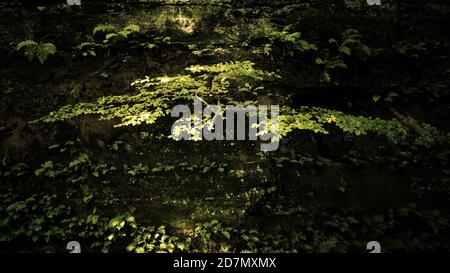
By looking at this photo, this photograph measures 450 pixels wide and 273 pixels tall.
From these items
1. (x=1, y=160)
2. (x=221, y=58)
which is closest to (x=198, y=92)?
(x=221, y=58)

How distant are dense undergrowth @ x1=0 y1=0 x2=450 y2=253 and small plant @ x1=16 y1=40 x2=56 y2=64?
4cm

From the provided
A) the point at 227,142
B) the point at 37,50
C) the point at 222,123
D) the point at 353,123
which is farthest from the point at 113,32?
the point at 353,123

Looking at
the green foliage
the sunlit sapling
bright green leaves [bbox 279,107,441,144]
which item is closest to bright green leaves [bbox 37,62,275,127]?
the sunlit sapling

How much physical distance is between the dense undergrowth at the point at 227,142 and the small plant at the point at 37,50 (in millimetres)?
38

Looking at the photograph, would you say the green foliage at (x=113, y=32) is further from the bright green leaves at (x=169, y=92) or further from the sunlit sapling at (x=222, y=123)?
the sunlit sapling at (x=222, y=123)

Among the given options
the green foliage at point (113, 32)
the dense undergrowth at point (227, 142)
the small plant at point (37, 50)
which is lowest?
the dense undergrowth at point (227, 142)

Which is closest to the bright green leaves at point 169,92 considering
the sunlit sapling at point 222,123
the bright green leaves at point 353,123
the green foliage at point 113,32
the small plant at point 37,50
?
the sunlit sapling at point 222,123

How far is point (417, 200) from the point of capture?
273 inches

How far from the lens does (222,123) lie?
26.2 feet

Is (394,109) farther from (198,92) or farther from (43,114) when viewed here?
(43,114)

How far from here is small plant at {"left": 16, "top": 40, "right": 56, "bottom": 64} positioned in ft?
29.1

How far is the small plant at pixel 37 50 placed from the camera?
8883 mm

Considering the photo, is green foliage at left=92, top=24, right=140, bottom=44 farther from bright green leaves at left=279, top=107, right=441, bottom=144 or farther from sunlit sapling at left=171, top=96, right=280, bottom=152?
bright green leaves at left=279, top=107, right=441, bottom=144

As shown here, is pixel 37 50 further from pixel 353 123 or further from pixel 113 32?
pixel 353 123
